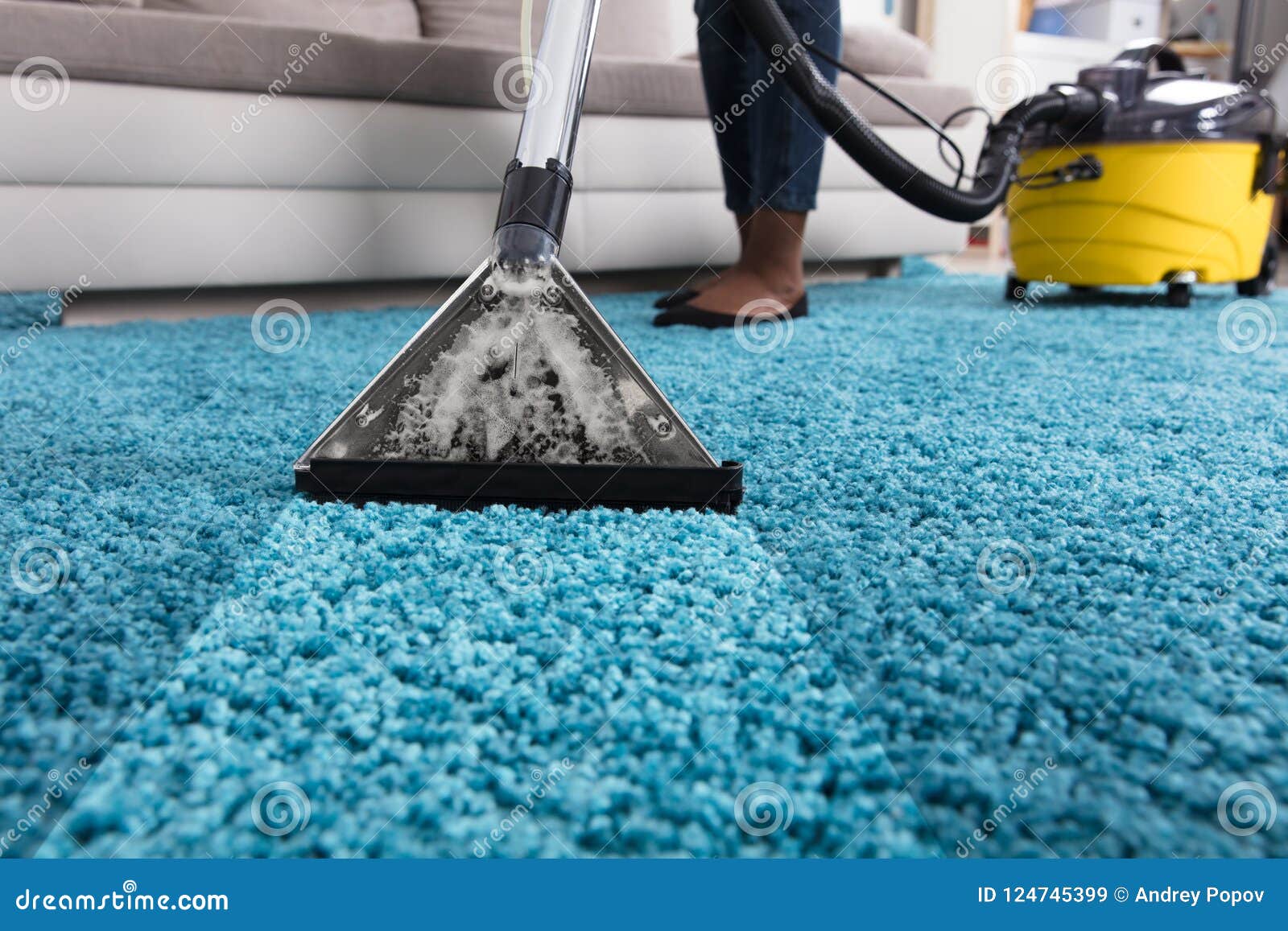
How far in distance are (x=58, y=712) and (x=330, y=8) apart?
2031mm

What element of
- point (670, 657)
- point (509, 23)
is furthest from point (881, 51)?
point (670, 657)

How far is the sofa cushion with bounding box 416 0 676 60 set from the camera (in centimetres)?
211

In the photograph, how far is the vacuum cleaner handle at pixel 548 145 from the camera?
591 mm

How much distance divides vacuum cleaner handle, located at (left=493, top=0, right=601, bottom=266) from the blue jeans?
0.67 meters

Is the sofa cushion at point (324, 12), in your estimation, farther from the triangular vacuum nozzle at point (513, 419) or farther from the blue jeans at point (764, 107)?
the triangular vacuum nozzle at point (513, 419)

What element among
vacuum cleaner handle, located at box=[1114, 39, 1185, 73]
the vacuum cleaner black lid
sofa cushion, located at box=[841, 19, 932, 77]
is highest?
sofa cushion, located at box=[841, 19, 932, 77]

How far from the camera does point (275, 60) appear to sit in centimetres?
147

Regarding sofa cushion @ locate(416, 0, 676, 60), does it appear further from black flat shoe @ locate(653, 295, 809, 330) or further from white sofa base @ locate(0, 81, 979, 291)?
black flat shoe @ locate(653, 295, 809, 330)

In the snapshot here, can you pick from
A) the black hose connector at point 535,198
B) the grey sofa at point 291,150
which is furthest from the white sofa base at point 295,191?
the black hose connector at point 535,198

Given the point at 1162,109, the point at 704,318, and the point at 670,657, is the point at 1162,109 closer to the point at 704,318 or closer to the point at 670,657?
the point at 704,318

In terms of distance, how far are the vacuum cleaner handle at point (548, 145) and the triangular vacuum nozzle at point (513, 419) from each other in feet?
0.08

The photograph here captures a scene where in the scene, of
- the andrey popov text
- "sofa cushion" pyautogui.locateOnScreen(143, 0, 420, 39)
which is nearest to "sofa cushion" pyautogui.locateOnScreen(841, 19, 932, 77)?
"sofa cushion" pyautogui.locateOnScreen(143, 0, 420, 39)

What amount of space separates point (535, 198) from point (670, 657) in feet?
1.18

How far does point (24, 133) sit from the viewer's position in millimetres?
1345
